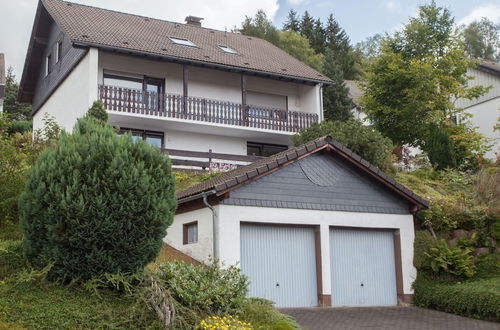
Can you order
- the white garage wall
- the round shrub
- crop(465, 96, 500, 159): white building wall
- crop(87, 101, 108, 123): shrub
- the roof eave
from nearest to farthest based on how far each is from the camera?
the round shrub → the white garage wall → crop(87, 101, 108, 123): shrub → the roof eave → crop(465, 96, 500, 159): white building wall

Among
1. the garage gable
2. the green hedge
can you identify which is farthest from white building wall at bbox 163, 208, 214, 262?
the green hedge

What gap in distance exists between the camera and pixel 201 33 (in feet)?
101

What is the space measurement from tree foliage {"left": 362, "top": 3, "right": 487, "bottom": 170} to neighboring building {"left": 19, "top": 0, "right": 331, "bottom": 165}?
2.81 meters

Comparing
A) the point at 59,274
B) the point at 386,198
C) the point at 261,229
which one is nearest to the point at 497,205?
the point at 386,198

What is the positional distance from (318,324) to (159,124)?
46.4ft

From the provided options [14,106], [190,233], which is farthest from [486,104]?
[14,106]

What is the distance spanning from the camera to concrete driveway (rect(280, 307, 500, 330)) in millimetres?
12759

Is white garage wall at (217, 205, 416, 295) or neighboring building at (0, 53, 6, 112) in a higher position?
neighboring building at (0, 53, 6, 112)

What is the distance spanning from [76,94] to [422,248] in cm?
1520

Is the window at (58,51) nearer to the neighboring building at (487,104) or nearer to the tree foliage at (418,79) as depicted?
the tree foliage at (418,79)

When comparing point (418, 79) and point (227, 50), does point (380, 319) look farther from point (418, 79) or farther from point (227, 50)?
point (227, 50)

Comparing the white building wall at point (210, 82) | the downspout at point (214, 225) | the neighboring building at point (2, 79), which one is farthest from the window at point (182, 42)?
the neighboring building at point (2, 79)

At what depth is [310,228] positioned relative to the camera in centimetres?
1547

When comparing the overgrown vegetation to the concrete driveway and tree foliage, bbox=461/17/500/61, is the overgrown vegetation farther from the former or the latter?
tree foliage, bbox=461/17/500/61
